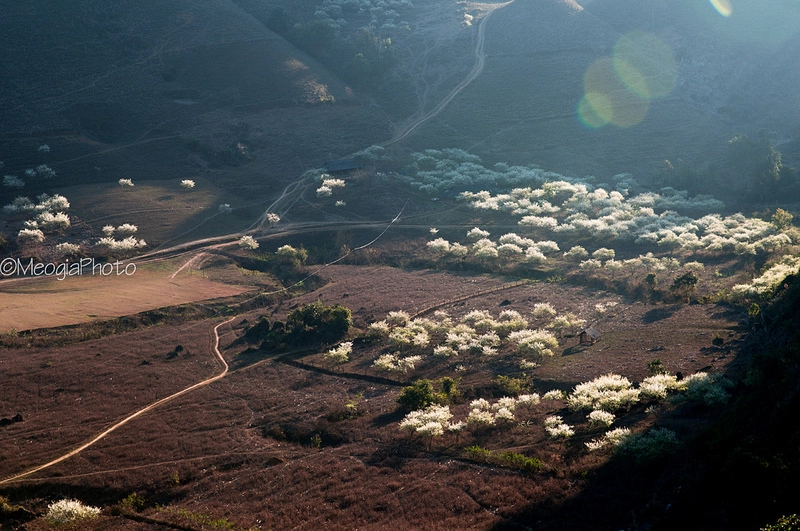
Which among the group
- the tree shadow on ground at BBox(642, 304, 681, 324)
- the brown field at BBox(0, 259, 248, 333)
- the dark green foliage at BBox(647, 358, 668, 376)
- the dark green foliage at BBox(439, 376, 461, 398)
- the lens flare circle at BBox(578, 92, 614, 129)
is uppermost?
the lens flare circle at BBox(578, 92, 614, 129)

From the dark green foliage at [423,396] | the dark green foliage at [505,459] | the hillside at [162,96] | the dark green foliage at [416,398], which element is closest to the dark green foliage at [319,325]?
the dark green foliage at [423,396]

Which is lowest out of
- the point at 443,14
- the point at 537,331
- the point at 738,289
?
the point at 537,331

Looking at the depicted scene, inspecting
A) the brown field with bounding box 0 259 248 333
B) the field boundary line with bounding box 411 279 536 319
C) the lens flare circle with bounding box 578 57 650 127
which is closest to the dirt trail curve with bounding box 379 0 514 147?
the lens flare circle with bounding box 578 57 650 127

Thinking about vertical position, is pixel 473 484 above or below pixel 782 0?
below

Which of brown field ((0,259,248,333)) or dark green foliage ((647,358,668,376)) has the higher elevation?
dark green foliage ((647,358,668,376))

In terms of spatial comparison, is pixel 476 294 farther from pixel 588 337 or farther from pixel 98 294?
pixel 98 294

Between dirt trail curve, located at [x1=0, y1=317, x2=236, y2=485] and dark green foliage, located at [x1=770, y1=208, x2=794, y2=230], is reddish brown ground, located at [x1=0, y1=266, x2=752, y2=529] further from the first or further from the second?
dark green foliage, located at [x1=770, y1=208, x2=794, y2=230]

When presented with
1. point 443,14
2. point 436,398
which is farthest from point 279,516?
point 443,14

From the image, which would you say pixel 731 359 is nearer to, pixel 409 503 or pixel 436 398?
pixel 436 398
